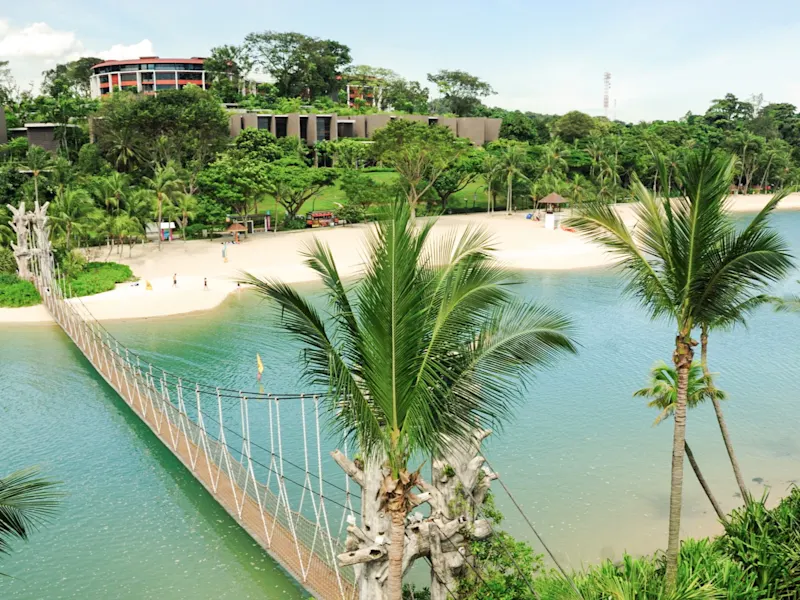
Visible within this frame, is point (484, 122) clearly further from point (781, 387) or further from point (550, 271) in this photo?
point (781, 387)

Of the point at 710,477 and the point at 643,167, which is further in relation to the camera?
the point at 643,167

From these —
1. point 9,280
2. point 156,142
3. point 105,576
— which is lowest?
point 105,576

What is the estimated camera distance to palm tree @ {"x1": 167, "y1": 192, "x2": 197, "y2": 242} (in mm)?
37000

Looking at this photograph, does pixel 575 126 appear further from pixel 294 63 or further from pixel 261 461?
pixel 261 461

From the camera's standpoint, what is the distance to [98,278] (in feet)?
98.8

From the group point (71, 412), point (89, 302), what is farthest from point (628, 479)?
point (89, 302)

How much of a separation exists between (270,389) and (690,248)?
47.9ft

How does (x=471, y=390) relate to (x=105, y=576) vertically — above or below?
above

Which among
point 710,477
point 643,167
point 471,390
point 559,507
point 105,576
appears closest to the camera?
point 471,390

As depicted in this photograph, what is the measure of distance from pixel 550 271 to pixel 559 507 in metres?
23.0

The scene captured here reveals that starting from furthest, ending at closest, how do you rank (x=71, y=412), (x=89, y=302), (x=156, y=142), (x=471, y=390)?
(x=156, y=142) → (x=89, y=302) → (x=71, y=412) → (x=471, y=390)

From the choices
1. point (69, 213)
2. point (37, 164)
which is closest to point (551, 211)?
point (69, 213)

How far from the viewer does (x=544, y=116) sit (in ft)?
294

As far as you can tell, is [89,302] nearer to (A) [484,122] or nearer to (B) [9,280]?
(B) [9,280]
